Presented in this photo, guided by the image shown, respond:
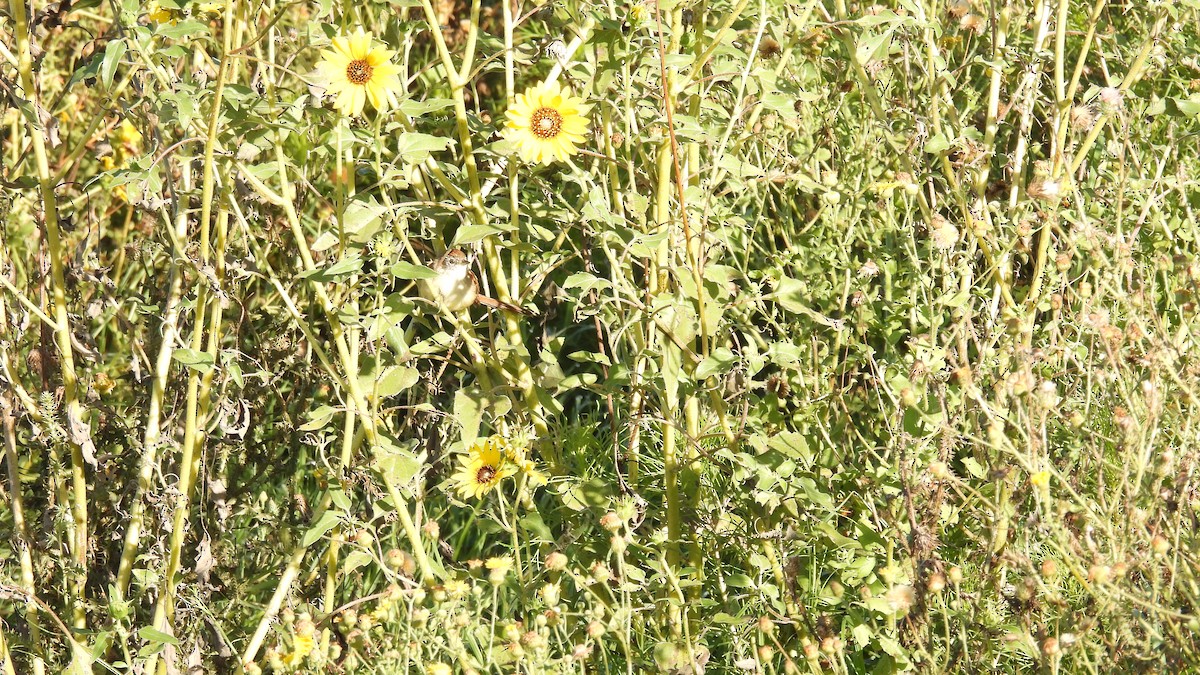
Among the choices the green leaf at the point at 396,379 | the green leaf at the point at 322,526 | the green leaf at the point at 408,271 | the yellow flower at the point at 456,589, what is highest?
the green leaf at the point at 408,271

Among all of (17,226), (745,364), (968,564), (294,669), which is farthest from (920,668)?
(17,226)

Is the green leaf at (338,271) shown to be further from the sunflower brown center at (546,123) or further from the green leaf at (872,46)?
the green leaf at (872,46)

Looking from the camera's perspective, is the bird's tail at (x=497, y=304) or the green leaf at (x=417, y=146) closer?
the green leaf at (x=417, y=146)

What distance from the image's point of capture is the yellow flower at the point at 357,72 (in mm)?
1663

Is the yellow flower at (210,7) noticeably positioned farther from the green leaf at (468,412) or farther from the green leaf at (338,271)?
the green leaf at (468,412)

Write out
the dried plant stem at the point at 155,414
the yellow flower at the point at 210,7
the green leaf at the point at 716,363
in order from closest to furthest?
the green leaf at the point at 716,363 < the yellow flower at the point at 210,7 < the dried plant stem at the point at 155,414

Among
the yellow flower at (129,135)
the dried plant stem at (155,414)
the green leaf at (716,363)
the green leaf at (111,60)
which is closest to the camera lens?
the green leaf at (111,60)

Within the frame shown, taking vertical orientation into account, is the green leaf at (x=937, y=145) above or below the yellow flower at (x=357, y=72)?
below

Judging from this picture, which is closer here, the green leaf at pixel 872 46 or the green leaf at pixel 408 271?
the green leaf at pixel 408 271

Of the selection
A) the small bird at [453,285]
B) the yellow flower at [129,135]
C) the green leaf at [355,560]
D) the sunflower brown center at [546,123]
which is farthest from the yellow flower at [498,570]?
the yellow flower at [129,135]

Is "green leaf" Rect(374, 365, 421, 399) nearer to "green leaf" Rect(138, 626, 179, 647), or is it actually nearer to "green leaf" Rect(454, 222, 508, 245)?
"green leaf" Rect(454, 222, 508, 245)

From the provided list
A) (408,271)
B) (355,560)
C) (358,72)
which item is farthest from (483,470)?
(358,72)

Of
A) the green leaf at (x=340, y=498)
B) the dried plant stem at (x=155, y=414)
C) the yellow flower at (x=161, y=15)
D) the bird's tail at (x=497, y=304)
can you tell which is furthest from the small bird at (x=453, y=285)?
the yellow flower at (x=161, y=15)

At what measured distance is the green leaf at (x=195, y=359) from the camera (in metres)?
1.79
